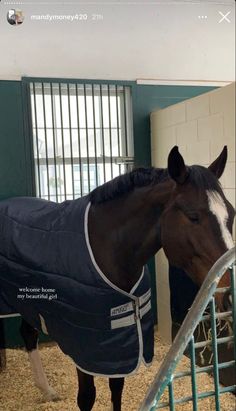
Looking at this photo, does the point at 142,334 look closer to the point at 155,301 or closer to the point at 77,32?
the point at 155,301

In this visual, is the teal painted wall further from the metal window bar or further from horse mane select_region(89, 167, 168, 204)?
horse mane select_region(89, 167, 168, 204)

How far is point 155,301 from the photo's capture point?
2.64 meters

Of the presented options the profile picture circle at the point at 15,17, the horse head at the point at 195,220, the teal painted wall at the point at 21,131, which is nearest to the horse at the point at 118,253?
the horse head at the point at 195,220

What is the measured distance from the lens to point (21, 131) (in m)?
2.32

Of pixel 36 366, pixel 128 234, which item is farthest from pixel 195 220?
pixel 36 366

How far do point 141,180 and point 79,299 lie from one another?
1.39 ft

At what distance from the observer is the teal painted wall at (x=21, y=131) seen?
90.0 inches

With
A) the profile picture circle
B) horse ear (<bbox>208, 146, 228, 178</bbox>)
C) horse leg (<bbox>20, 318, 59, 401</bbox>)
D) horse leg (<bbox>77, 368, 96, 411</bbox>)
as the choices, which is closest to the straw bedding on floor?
horse leg (<bbox>20, 318, 59, 401</bbox>)

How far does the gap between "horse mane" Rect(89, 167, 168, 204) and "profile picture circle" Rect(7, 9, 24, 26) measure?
1.08 m

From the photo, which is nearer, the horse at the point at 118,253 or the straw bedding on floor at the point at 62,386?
the horse at the point at 118,253

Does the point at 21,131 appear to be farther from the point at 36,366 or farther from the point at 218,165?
the point at 218,165

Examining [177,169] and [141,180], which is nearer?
[177,169]

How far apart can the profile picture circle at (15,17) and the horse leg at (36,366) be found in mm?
1435

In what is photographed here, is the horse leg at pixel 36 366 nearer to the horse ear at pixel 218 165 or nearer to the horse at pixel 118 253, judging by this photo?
the horse at pixel 118 253
